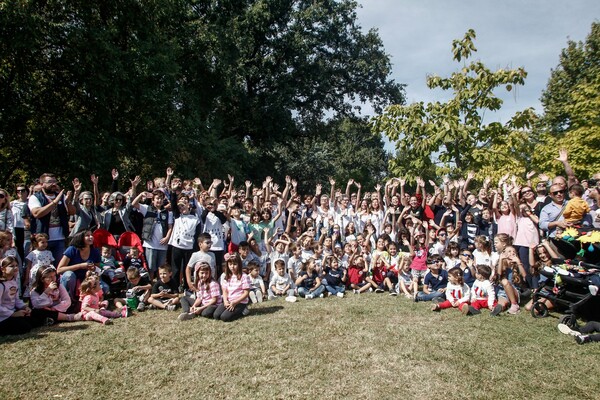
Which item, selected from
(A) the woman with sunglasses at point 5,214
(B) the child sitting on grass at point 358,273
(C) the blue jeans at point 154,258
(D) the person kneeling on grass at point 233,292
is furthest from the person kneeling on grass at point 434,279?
(A) the woman with sunglasses at point 5,214

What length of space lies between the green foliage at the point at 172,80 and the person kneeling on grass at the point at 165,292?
7.54 m

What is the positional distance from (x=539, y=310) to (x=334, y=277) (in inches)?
143

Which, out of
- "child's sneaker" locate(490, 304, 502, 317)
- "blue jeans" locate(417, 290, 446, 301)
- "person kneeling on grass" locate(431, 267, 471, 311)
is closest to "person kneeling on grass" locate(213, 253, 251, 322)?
"person kneeling on grass" locate(431, 267, 471, 311)

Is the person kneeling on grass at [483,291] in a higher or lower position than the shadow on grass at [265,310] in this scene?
higher

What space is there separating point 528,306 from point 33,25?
13.0 meters

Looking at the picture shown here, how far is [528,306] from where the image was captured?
6836 mm

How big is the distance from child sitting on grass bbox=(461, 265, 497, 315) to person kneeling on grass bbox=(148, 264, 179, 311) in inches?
188

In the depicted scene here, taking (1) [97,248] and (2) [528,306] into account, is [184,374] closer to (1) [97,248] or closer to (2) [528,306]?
(1) [97,248]

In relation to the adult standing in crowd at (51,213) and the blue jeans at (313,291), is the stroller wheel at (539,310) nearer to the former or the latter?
the blue jeans at (313,291)

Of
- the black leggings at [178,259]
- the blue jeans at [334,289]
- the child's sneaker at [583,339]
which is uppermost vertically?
the black leggings at [178,259]

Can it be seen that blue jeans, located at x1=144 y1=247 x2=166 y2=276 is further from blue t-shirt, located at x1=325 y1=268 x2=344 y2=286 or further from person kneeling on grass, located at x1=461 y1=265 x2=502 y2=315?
person kneeling on grass, located at x1=461 y1=265 x2=502 y2=315

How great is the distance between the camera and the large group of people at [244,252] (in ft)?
21.5

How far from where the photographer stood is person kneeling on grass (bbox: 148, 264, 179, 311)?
Result: 23.1 ft

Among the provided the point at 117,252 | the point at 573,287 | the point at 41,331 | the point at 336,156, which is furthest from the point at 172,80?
the point at 336,156
